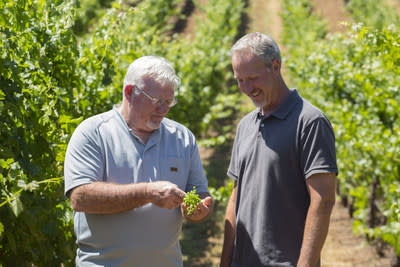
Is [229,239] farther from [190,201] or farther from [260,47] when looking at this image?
[260,47]

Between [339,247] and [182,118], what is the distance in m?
2.54

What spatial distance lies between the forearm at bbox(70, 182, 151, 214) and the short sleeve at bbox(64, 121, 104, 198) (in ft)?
0.15

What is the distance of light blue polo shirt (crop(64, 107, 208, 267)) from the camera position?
2393mm

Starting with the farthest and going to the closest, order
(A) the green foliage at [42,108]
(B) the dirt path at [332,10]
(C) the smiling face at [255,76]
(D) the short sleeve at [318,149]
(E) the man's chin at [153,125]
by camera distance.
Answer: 1. (B) the dirt path at [332,10]
2. (A) the green foliage at [42,108]
3. (E) the man's chin at [153,125]
4. (C) the smiling face at [255,76]
5. (D) the short sleeve at [318,149]

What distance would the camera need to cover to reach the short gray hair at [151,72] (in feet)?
8.06

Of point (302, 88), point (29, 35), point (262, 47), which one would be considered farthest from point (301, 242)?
point (302, 88)

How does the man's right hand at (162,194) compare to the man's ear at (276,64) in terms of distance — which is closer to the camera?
the man's right hand at (162,194)

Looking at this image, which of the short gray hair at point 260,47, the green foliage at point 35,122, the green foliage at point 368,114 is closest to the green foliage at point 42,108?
the green foliage at point 35,122

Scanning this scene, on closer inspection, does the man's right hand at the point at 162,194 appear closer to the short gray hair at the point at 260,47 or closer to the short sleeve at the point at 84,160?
the short sleeve at the point at 84,160

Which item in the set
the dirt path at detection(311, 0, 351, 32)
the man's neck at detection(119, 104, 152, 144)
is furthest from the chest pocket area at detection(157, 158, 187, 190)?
the dirt path at detection(311, 0, 351, 32)

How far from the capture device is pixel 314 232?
2287mm

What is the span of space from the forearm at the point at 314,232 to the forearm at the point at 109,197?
72cm

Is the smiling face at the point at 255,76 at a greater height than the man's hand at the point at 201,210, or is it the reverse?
the smiling face at the point at 255,76

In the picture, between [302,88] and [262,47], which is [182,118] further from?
[262,47]
